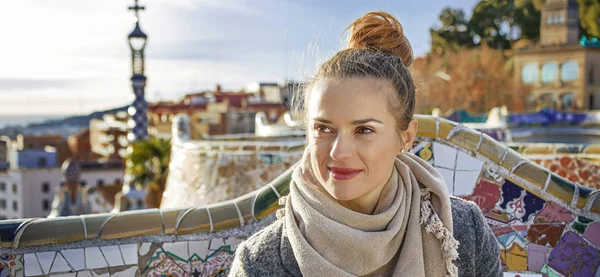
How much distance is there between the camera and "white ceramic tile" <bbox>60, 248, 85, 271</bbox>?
2.82 m

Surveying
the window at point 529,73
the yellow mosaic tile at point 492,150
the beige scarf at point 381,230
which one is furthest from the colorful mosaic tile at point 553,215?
the window at point 529,73

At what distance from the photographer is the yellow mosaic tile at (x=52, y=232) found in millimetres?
2768

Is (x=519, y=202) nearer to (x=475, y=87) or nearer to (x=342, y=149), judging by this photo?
(x=342, y=149)

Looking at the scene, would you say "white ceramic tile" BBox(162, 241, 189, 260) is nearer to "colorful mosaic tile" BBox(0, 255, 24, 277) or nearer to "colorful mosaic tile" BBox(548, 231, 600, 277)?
"colorful mosaic tile" BBox(0, 255, 24, 277)

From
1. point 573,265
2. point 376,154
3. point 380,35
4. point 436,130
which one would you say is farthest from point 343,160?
point 573,265

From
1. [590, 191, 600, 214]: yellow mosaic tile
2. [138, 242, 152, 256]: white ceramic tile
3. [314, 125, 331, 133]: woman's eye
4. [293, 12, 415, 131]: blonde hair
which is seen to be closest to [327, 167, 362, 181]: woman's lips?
[314, 125, 331, 133]: woman's eye

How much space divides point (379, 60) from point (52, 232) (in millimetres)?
1539

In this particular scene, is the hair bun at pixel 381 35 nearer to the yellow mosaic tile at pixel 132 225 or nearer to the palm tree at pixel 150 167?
the yellow mosaic tile at pixel 132 225

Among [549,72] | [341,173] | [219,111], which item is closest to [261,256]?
[341,173]

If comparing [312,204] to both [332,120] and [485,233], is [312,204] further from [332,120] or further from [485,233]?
[485,233]

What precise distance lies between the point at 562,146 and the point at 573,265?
2.57 meters

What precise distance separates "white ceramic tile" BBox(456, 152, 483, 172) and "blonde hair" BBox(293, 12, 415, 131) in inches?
45.4

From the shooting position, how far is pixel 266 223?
115 inches

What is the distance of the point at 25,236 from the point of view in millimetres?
2762
